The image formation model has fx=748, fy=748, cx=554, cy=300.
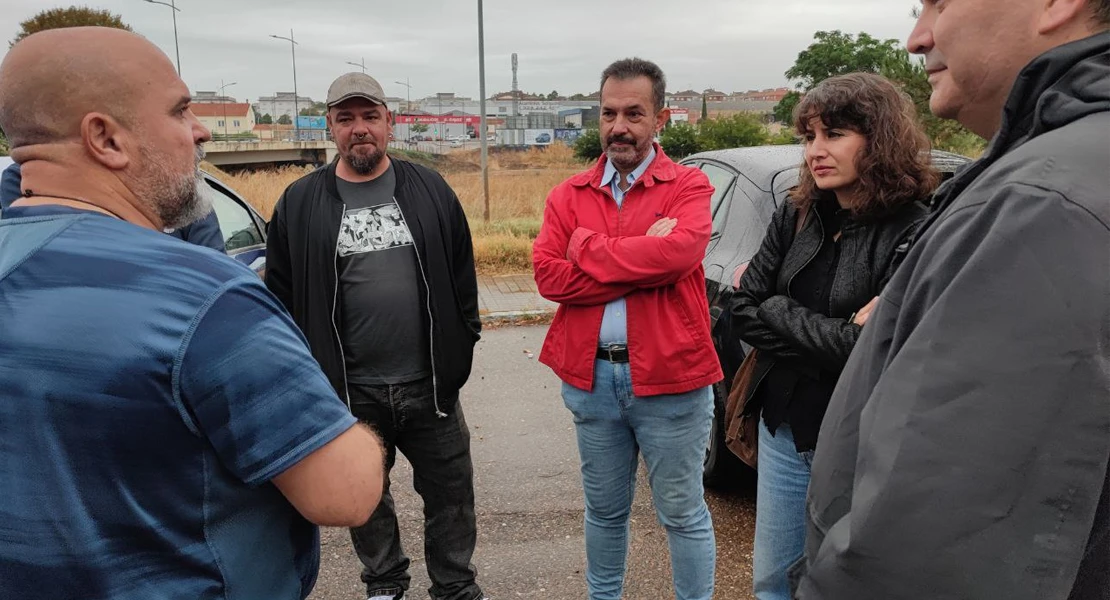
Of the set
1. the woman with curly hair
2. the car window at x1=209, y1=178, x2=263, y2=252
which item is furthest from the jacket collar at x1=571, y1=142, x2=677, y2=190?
the car window at x1=209, y1=178, x2=263, y2=252

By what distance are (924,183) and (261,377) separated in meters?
1.90

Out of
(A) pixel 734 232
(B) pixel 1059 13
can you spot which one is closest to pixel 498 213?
(A) pixel 734 232

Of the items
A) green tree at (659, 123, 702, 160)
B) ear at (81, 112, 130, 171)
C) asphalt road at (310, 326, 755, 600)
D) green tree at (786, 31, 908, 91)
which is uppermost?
green tree at (786, 31, 908, 91)

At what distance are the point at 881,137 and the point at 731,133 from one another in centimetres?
3149

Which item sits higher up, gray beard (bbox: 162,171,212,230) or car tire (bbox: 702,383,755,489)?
gray beard (bbox: 162,171,212,230)

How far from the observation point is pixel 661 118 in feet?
9.57

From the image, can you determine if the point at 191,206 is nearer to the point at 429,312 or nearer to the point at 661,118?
the point at 429,312

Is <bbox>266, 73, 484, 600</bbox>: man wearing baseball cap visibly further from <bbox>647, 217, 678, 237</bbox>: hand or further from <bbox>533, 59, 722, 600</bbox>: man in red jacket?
<bbox>647, 217, 678, 237</bbox>: hand

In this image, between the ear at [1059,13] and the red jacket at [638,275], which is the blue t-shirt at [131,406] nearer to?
the ear at [1059,13]

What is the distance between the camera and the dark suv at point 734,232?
3545 millimetres

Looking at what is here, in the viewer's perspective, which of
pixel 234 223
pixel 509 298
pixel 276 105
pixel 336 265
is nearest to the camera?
pixel 336 265

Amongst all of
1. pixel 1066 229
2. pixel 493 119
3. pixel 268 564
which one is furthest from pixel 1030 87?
pixel 493 119

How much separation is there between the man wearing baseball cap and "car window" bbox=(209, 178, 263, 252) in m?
2.94

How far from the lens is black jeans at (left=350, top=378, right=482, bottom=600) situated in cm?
305
